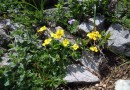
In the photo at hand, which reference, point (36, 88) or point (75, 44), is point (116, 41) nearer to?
point (75, 44)

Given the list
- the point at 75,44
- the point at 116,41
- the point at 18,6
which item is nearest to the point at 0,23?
the point at 18,6

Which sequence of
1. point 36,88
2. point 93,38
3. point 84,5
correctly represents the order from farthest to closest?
point 84,5
point 93,38
point 36,88

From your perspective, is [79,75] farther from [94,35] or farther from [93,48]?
[94,35]

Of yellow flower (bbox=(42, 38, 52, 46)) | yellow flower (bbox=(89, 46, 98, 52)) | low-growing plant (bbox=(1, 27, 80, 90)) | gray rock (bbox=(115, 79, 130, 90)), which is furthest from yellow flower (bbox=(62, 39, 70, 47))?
gray rock (bbox=(115, 79, 130, 90))

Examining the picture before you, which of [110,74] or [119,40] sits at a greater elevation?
[119,40]

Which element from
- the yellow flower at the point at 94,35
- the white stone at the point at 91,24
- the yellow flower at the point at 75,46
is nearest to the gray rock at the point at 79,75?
the yellow flower at the point at 75,46

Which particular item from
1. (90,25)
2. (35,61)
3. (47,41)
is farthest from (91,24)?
(35,61)
